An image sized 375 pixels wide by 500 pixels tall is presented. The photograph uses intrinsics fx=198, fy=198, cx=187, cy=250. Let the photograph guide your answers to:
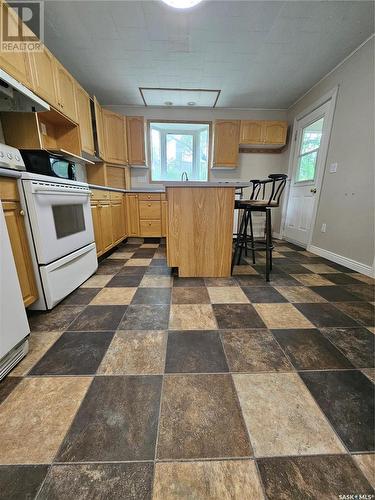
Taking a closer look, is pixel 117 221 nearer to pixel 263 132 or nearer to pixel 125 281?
pixel 125 281

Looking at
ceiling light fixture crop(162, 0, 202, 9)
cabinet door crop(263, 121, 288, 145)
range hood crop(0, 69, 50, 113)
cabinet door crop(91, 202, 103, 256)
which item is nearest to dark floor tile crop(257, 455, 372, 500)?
cabinet door crop(91, 202, 103, 256)

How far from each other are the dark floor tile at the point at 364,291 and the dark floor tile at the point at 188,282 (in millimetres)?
1318

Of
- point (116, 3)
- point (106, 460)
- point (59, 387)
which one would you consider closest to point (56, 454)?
point (106, 460)

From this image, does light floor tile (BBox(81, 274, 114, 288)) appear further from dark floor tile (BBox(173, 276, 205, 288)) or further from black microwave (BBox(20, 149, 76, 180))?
black microwave (BBox(20, 149, 76, 180))

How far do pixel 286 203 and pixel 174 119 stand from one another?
2733 mm

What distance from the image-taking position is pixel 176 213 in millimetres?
1849

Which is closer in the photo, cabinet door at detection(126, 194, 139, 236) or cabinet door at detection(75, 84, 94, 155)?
cabinet door at detection(75, 84, 94, 155)

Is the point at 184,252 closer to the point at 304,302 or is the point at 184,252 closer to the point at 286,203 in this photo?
the point at 304,302

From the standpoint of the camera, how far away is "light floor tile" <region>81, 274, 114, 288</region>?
1.84 m

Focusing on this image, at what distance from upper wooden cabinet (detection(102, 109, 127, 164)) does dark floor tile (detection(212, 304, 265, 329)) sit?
3.14 m

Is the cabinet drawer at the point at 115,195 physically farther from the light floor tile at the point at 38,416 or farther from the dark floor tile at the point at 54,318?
the light floor tile at the point at 38,416

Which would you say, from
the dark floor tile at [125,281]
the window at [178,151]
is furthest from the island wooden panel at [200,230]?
the window at [178,151]

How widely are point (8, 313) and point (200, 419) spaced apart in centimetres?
91

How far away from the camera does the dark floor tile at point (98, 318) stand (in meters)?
1.23
